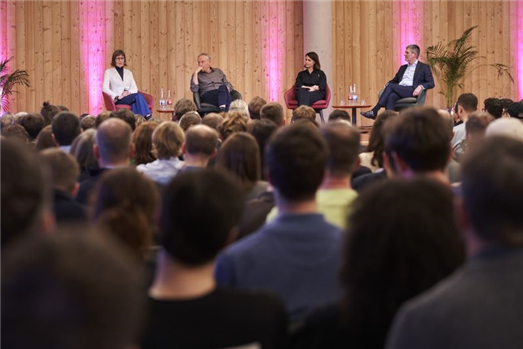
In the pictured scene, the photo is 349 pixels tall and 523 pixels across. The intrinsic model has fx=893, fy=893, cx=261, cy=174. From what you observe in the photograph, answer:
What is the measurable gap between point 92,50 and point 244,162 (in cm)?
956

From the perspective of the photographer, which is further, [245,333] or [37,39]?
[37,39]

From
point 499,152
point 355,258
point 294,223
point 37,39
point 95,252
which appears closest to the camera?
point 95,252

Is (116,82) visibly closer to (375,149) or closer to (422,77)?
(422,77)

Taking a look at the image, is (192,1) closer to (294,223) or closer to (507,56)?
(507,56)

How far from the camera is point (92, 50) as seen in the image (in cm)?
1292

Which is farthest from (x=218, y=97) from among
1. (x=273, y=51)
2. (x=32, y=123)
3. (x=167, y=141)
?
(x=167, y=141)

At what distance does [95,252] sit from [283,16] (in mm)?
13164

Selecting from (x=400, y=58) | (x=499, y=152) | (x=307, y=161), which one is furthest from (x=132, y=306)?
(x=400, y=58)

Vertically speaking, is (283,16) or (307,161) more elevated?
(283,16)

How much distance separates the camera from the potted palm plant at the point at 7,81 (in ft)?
38.2

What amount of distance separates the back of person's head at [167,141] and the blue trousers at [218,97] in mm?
6580

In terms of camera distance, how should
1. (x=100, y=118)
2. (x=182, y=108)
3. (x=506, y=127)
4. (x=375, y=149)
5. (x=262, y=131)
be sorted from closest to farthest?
(x=506, y=127) → (x=375, y=149) → (x=262, y=131) → (x=100, y=118) → (x=182, y=108)

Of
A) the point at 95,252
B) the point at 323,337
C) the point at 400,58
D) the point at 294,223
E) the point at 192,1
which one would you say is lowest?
the point at 323,337

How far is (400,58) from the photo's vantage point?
13961mm
